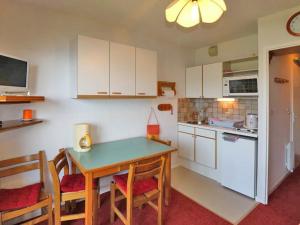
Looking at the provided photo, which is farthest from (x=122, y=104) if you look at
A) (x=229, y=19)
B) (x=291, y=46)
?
(x=291, y=46)

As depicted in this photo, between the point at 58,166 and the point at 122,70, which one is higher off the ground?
the point at 122,70

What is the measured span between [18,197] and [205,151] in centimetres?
258

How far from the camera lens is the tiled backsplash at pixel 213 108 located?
2.97 meters

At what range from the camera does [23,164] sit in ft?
6.41

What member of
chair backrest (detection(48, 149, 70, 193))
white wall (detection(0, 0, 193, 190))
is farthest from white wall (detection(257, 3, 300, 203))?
chair backrest (detection(48, 149, 70, 193))

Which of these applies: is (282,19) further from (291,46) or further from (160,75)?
(160,75)

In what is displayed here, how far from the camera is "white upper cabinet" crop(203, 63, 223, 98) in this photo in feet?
9.64

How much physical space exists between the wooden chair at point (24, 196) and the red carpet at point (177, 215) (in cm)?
46

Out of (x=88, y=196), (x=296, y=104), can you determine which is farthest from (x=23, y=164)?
(x=296, y=104)

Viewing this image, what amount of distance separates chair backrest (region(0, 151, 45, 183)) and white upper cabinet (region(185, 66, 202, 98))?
265 centimetres

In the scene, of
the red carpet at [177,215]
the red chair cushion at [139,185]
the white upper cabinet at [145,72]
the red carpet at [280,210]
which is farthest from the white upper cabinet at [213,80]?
the red chair cushion at [139,185]

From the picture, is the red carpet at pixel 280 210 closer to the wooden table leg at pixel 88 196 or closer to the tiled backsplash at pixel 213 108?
the tiled backsplash at pixel 213 108

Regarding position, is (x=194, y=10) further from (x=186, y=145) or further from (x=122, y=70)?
(x=186, y=145)

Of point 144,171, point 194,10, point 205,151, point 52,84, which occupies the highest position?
point 194,10
